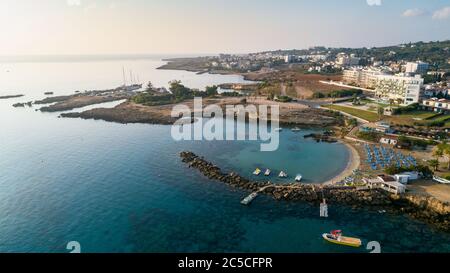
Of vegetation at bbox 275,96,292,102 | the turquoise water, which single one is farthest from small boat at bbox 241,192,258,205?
vegetation at bbox 275,96,292,102

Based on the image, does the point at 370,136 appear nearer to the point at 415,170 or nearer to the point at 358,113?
the point at 415,170

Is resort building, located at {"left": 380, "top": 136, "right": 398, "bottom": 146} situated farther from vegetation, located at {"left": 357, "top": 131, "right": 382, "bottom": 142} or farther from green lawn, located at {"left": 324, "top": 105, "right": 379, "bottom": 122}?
green lawn, located at {"left": 324, "top": 105, "right": 379, "bottom": 122}

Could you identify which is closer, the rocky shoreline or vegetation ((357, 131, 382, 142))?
the rocky shoreline

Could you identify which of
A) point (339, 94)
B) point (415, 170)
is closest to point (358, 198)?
point (415, 170)

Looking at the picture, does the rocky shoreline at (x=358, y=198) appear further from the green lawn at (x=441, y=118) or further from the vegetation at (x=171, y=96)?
the vegetation at (x=171, y=96)

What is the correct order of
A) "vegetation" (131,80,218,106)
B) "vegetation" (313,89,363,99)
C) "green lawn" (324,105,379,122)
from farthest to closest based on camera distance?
"vegetation" (313,89,363,99) → "vegetation" (131,80,218,106) → "green lawn" (324,105,379,122)
